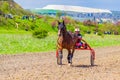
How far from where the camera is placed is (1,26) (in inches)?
4542

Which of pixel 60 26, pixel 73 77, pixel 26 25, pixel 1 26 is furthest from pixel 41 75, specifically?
pixel 26 25

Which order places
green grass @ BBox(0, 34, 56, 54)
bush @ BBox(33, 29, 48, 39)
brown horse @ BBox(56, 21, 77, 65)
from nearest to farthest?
brown horse @ BBox(56, 21, 77, 65), green grass @ BBox(0, 34, 56, 54), bush @ BBox(33, 29, 48, 39)

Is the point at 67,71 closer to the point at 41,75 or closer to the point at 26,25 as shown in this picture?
the point at 41,75

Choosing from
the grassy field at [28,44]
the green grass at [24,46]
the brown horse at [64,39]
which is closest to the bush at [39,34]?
the grassy field at [28,44]

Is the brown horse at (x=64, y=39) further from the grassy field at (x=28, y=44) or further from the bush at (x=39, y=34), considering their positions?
the bush at (x=39, y=34)

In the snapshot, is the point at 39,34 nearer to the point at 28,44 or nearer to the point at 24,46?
the point at 28,44

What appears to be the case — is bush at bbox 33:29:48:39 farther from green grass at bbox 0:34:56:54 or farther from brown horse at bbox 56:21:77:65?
brown horse at bbox 56:21:77:65

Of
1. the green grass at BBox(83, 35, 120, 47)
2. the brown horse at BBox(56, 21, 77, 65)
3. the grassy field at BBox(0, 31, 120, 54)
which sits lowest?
the green grass at BBox(83, 35, 120, 47)

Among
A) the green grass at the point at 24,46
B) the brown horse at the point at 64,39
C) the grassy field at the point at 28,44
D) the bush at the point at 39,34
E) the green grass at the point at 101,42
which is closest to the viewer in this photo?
the brown horse at the point at 64,39

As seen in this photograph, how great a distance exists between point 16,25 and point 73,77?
10402cm

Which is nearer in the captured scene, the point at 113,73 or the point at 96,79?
the point at 96,79

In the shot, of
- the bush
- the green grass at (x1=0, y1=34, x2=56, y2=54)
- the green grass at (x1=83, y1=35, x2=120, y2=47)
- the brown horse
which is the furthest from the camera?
the bush

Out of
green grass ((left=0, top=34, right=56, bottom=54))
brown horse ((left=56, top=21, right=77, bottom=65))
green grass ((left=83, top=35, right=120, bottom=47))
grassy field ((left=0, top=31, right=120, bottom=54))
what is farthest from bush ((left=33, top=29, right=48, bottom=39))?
brown horse ((left=56, top=21, right=77, bottom=65))

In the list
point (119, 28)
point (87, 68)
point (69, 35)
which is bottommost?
point (119, 28)
